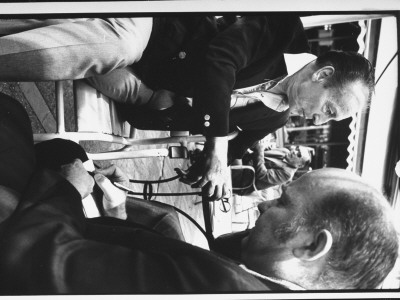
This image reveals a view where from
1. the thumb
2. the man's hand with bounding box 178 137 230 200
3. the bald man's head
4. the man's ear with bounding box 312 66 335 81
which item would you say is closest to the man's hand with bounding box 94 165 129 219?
the thumb

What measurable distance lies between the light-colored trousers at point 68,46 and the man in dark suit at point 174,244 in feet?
0.32

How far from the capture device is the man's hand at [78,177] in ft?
3.29

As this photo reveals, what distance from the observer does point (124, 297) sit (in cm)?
97

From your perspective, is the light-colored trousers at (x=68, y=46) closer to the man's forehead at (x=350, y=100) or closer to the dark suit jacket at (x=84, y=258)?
the dark suit jacket at (x=84, y=258)

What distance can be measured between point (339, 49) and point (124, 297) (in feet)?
2.61

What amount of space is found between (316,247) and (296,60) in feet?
1.50

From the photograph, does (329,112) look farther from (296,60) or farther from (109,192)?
(109,192)

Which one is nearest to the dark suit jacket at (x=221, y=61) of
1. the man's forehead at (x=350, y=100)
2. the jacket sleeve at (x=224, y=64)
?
the jacket sleeve at (x=224, y=64)

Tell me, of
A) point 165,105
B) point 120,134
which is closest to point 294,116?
point 165,105

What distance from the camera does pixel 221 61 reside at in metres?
1.04

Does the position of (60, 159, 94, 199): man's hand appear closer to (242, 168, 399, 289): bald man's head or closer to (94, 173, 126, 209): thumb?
(94, 173, 126, 209): thumb

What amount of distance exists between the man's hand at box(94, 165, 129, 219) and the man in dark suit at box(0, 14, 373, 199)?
18 cm

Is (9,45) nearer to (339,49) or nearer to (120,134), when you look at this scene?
(120,134)

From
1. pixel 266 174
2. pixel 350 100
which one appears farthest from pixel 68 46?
pixel 350 100
